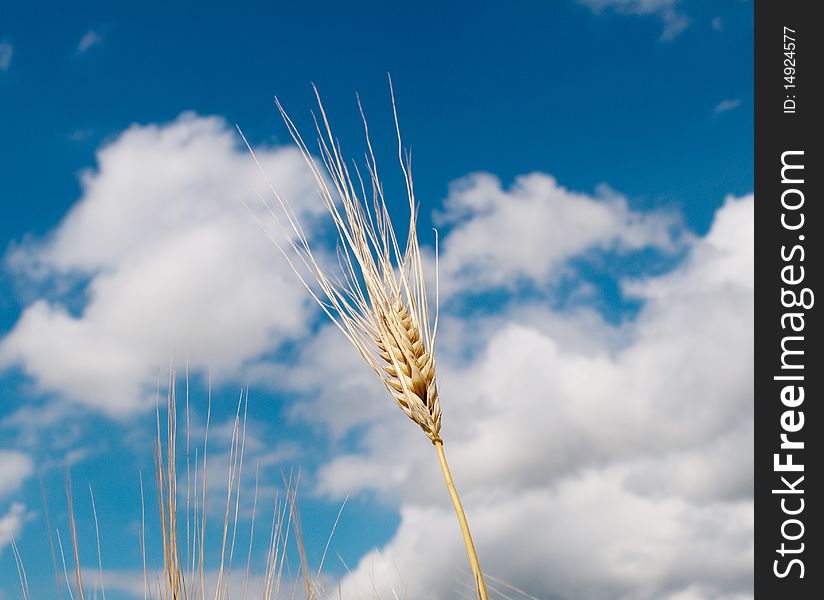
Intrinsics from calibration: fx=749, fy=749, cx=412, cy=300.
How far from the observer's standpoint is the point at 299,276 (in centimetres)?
229

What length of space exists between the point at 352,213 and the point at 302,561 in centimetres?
127
